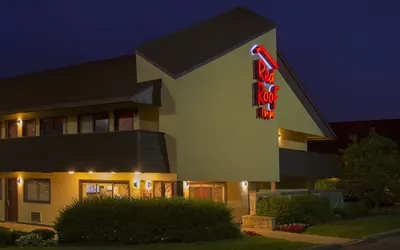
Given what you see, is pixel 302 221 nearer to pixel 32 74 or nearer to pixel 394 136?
pixel 32 74

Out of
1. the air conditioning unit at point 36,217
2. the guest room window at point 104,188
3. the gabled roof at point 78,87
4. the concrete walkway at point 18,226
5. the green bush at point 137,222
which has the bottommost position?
the concrete walkway at point 18,226

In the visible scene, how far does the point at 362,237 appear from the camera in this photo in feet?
77.1

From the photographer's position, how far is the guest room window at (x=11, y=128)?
32219mm

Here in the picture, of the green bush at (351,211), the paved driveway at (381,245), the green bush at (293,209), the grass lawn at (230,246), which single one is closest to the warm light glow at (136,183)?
the green bush at (293,209)

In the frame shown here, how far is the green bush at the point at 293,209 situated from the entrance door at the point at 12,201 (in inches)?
545

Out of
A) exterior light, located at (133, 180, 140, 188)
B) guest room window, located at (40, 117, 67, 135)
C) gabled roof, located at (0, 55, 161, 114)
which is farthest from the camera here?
guest room window, located at (40, 117, 67, 135)

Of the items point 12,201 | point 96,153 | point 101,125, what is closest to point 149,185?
point 96,153

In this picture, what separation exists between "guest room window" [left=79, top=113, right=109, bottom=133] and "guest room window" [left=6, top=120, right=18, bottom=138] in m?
5.19

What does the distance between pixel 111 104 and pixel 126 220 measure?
7.94 metres

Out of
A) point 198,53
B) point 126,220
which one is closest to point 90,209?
point 126,220

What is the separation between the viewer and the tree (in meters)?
36.1

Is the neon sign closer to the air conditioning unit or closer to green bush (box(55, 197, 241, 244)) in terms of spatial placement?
green bush (box(55, 197, 241, 244))

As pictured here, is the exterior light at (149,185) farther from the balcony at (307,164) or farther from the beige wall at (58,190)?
the balcony at (307,164)

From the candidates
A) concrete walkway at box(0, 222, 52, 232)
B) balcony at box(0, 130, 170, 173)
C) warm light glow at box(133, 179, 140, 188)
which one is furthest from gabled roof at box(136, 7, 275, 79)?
concrete walkway at box(0, 222, 52, 232)
